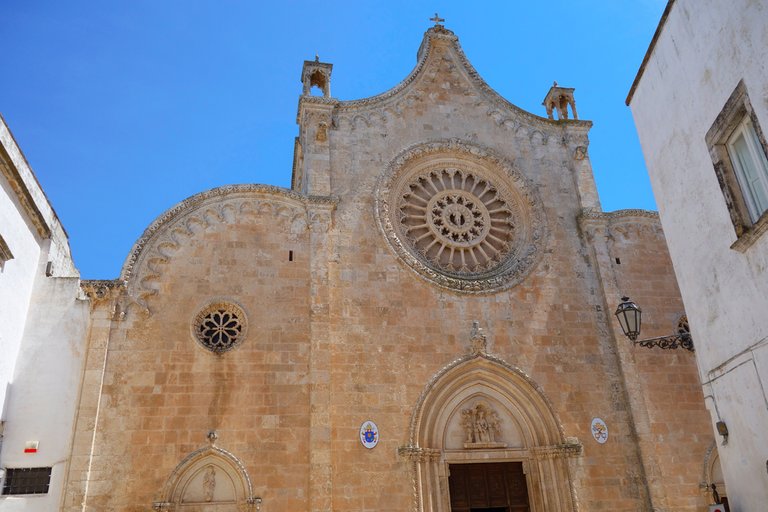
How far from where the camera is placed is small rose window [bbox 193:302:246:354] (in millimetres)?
12291

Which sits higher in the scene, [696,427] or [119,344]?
[119,344]

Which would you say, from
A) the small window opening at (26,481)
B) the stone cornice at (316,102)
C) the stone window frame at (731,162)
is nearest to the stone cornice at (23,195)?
the small window opening at (26,481)

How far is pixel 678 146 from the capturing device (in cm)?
865

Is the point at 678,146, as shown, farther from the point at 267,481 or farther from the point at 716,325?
the point at 267,481

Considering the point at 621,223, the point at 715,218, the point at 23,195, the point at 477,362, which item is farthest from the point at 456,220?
the point at 23,195

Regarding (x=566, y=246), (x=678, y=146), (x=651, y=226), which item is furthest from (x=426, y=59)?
(x=678, y=146)

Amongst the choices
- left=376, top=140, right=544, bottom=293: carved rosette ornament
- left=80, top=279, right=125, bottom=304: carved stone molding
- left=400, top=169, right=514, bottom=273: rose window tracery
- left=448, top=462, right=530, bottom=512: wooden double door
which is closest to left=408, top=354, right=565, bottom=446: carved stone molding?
left=448, top=462, right=530, bottom=512: wooden double door

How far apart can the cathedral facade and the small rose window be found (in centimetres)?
4

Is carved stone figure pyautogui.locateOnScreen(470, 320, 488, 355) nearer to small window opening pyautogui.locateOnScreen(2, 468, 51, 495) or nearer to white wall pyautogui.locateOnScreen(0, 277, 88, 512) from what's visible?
white wall pyautogui.locateOnScreen(0, 277, 88, 512)

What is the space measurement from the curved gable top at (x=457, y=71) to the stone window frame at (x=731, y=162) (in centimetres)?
918

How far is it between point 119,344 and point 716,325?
9.91m

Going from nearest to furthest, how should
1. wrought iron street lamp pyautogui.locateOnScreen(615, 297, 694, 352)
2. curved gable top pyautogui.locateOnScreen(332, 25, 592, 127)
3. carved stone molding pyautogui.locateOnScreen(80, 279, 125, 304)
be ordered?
1. wrought iron street lamp pyautogui.locateOnScreen(615, 297, 694, 352)
2. carved stone molding pyautogui.locateOnScreen(80, 279, 125, 304)
3. curved gable top pyautogui.locateOnScreen(332, 25, 592, 127)

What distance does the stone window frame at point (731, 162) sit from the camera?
22.7ft

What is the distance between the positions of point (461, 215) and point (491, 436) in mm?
5229
